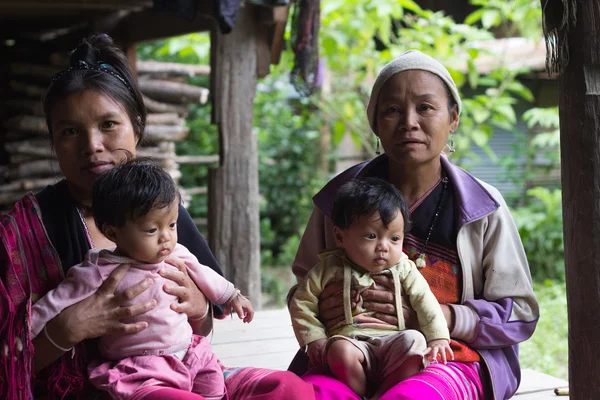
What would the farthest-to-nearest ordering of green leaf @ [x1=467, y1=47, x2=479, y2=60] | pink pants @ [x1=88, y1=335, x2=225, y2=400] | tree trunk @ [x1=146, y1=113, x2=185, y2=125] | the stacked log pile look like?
tree trunk @ [x1=146, y1=113, x2=185, y2=125] < green leaf @ [x1=467, y1=47, x2=479, y2=60] < the stacked log pile < pink pants @ [x1=88, y1=335, x2=225, y2=400]

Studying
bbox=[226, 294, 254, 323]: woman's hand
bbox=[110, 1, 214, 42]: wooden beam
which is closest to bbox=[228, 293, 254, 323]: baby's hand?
bbox=[226, 294, 254, 323]: woman's hand

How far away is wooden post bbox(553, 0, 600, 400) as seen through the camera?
2129 millimetres

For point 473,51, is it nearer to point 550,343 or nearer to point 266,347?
point 550,343

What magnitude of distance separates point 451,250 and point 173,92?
5.63 m

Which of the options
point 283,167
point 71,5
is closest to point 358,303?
point 71,5

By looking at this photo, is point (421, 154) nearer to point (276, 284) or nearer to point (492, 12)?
point (492, 12)

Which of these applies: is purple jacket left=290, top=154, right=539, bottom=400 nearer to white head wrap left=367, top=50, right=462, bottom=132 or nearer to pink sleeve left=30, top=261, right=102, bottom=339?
white head wrap left=367, top=50, right=462, bottom=132

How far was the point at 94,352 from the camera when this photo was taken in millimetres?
2223

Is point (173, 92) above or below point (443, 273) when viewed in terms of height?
above

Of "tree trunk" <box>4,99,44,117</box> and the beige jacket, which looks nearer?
the beige jacket

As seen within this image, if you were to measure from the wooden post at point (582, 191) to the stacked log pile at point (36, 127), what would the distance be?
4.25 m

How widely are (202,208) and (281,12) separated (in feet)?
19.2

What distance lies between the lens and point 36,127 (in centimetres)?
642

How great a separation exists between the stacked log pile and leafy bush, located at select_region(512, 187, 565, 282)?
4203 mm
